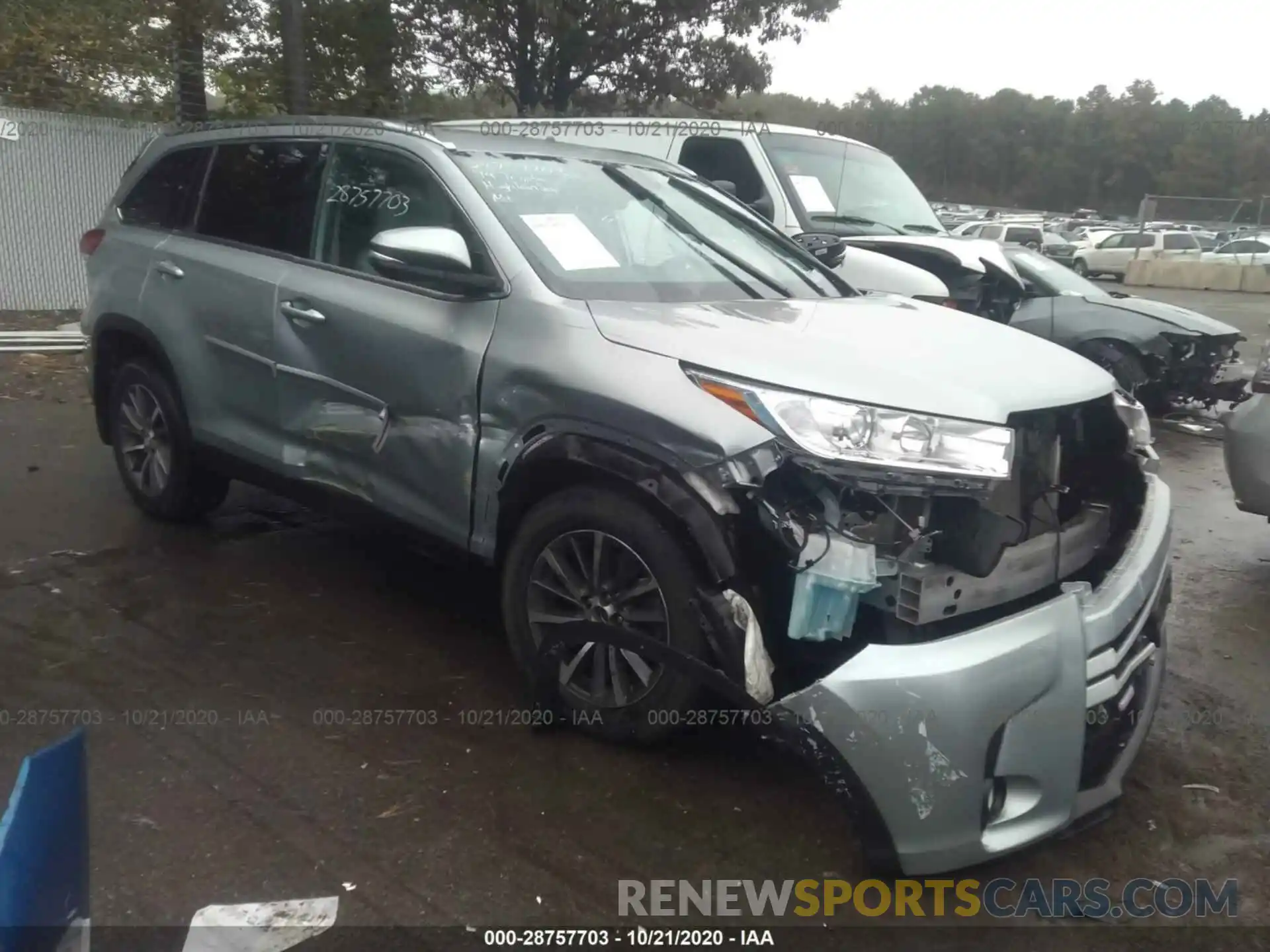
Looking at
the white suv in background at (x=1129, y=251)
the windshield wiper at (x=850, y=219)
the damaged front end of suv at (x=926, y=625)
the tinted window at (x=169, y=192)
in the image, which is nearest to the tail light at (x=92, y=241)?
the tinted window at (x=169, y=192)

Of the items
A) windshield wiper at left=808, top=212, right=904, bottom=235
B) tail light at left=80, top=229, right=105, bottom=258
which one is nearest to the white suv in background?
windshield wiper at left=808, top=212, right=904, bottom=235

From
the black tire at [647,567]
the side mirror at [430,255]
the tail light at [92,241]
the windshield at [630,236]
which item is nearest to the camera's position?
the black tire at [647,567]

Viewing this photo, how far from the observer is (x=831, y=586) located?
104 inches

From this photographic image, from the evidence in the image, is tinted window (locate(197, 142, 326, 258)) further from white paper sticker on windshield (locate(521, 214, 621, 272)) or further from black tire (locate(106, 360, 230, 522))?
white paper sticker on windshield (locate(521, 214, 621, 272))

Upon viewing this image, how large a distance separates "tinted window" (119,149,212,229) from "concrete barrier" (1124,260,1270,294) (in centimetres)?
2488

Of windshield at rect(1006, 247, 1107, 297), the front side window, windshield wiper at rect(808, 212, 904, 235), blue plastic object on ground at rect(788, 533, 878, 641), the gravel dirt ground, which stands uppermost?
the front side window

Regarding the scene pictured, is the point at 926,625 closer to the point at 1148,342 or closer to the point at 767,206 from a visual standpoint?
the point at 767,206

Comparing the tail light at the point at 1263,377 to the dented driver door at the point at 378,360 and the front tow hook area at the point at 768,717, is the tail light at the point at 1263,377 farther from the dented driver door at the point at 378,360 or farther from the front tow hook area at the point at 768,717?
the dented driver door at the point at 378,360

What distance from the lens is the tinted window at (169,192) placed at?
4.86 m

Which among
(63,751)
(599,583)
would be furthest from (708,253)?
(63,751)

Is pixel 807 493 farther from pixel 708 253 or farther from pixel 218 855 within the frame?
pixel 218 855

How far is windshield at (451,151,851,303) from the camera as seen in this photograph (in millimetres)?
3523

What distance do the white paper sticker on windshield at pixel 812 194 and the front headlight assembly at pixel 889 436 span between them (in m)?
4.97

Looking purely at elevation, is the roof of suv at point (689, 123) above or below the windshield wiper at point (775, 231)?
above
